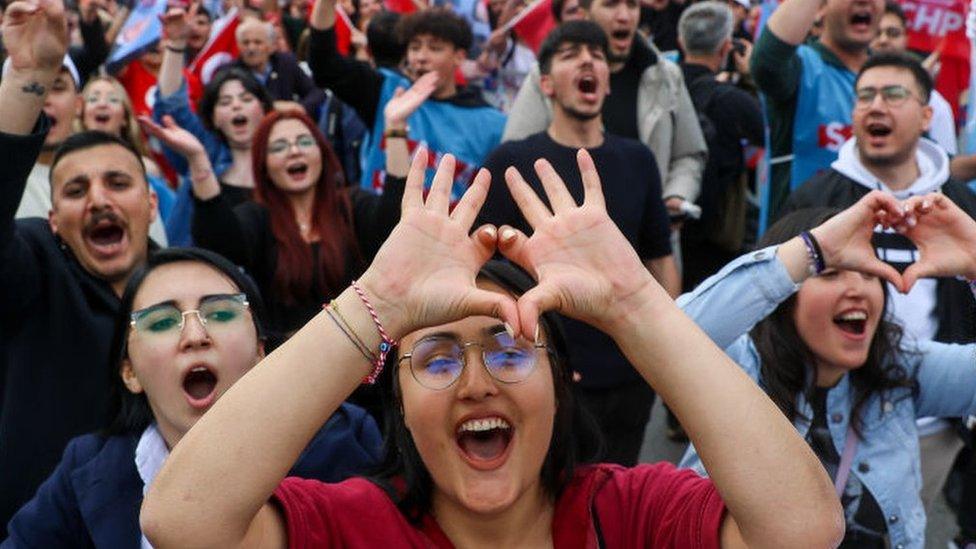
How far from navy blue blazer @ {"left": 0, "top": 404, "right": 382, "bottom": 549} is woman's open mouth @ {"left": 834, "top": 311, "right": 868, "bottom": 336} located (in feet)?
3.72

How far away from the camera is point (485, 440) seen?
2367 millimetres

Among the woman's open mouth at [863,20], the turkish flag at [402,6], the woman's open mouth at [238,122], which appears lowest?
the woman's open mouth at [238,122]

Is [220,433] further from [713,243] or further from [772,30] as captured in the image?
[713,243]

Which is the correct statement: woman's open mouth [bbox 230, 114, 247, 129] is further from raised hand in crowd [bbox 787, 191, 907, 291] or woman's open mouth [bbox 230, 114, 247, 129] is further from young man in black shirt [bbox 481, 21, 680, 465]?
raised hand in crowd [bbox 787, 191, 907, 291]

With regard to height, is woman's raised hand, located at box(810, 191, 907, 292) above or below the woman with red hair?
above

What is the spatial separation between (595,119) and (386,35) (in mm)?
2654

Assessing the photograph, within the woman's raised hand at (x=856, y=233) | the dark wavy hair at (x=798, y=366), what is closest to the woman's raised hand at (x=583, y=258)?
the woman's raised hand at (x=856, y=233)

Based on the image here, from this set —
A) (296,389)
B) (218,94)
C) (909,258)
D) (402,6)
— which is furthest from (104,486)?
(402,6)

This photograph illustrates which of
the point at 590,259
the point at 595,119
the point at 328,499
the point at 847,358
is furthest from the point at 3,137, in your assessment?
the point at 595,119

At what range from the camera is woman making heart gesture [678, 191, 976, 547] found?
299 cm

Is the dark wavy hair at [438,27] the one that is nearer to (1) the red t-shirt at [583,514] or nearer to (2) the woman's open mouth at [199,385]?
(2) the woman's open mouth at [199,385]

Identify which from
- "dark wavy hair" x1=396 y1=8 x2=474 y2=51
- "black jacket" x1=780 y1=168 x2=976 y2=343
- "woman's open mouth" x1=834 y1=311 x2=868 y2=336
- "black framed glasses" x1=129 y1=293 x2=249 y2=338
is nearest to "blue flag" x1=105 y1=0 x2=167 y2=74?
"dark wavy hair" x1=396 y1=8 x2=474 y2=51

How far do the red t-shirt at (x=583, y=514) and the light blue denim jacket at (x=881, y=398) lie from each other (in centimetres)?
63

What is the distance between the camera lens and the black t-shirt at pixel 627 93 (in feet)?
19.7
